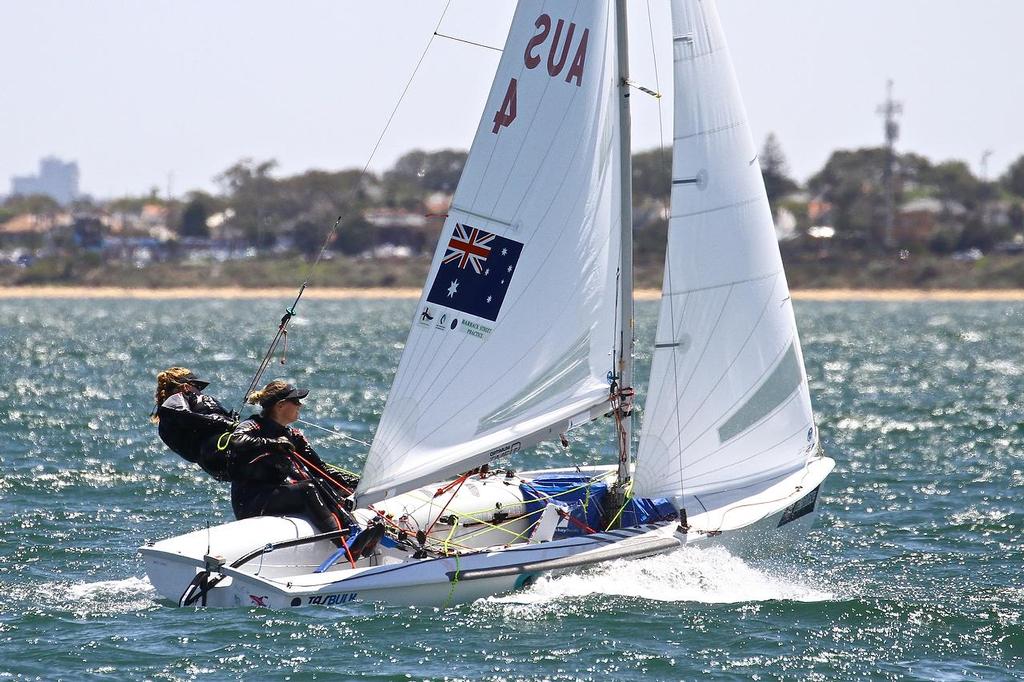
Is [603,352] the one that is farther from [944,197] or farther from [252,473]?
[944,197]

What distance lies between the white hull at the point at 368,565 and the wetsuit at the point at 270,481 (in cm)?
15

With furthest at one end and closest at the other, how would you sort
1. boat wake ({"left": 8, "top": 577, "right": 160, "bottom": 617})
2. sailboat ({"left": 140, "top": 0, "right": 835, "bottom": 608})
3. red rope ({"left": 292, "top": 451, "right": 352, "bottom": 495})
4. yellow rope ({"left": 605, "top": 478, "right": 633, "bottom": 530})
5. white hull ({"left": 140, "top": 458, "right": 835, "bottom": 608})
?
yellow rope ({"left": 605, "top": 478, "right": 633, "bottom": 530}) → red rope ({"left": 292, "top": 451, "right": 352, "bottom": 495}) → sailboat ({"left": 140, "top": 0, "right": 835, "bottom": 608}) → boat wake ({"left": 8, "top": 577, "right": 160, "bottom": 617}) → white hull ({"left": 140, "top": 458, "right": 835, "bottom": 608})

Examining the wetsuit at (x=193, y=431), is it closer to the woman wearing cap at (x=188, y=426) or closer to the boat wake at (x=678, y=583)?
the woman wearing cap at (x=188, y=426)

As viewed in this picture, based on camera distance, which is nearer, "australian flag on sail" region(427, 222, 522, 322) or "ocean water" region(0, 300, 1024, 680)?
"ocean water" region(0, 300, 1024, 680)

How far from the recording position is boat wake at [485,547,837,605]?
959 cm

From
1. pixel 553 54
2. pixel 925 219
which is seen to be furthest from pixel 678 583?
pixel 925 219

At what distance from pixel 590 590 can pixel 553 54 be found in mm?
3326

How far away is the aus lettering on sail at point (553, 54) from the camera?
9.80m

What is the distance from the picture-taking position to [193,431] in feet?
32.7

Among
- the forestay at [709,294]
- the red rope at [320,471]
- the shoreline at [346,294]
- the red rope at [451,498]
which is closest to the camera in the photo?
the red rope at [320,471]

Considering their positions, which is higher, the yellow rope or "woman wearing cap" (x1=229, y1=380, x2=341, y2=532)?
"woman wearing cap" (x1=229, y1=380, x2=341, y2=532)

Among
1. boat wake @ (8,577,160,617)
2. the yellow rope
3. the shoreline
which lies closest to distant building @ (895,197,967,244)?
the shoreline

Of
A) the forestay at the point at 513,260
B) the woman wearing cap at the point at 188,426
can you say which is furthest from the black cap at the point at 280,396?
the forestay at the point at 513,260

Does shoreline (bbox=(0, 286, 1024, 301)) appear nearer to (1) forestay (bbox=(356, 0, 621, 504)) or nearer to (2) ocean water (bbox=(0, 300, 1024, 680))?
(2) ocean water (bbox=(0, 300, 1024, 680))
